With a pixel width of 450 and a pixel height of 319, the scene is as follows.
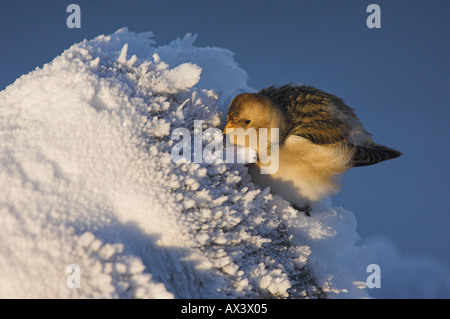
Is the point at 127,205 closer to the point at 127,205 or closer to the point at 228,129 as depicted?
the point at 127,205

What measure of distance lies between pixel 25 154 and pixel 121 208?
0.12 m

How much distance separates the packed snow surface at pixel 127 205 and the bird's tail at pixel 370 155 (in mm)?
335

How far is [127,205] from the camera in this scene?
405 millimetres

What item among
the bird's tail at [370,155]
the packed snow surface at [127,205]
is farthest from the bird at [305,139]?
the packed snow surface at [127,205]

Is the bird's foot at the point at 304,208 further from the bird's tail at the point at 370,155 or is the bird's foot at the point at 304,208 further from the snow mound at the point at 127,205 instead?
the bird's tail at the point at 370,155

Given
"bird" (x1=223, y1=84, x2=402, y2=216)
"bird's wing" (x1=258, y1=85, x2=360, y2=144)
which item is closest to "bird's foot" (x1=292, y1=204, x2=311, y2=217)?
"bird" (x1=223, y1=84, x2=402, y2=216)

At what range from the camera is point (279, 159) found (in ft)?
2.25

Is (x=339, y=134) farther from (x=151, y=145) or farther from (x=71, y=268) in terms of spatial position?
(x=71, y=268)

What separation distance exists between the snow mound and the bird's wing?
265 mm

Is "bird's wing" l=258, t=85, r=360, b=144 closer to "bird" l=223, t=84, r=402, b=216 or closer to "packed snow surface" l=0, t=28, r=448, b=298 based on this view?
"bird" l=223, t=84, r=402, b=216

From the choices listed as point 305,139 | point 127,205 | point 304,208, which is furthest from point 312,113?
point 127,205

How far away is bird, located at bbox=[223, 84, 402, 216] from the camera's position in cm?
64

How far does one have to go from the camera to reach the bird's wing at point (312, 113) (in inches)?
29.1

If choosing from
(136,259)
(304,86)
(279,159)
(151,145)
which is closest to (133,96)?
(151,145)
